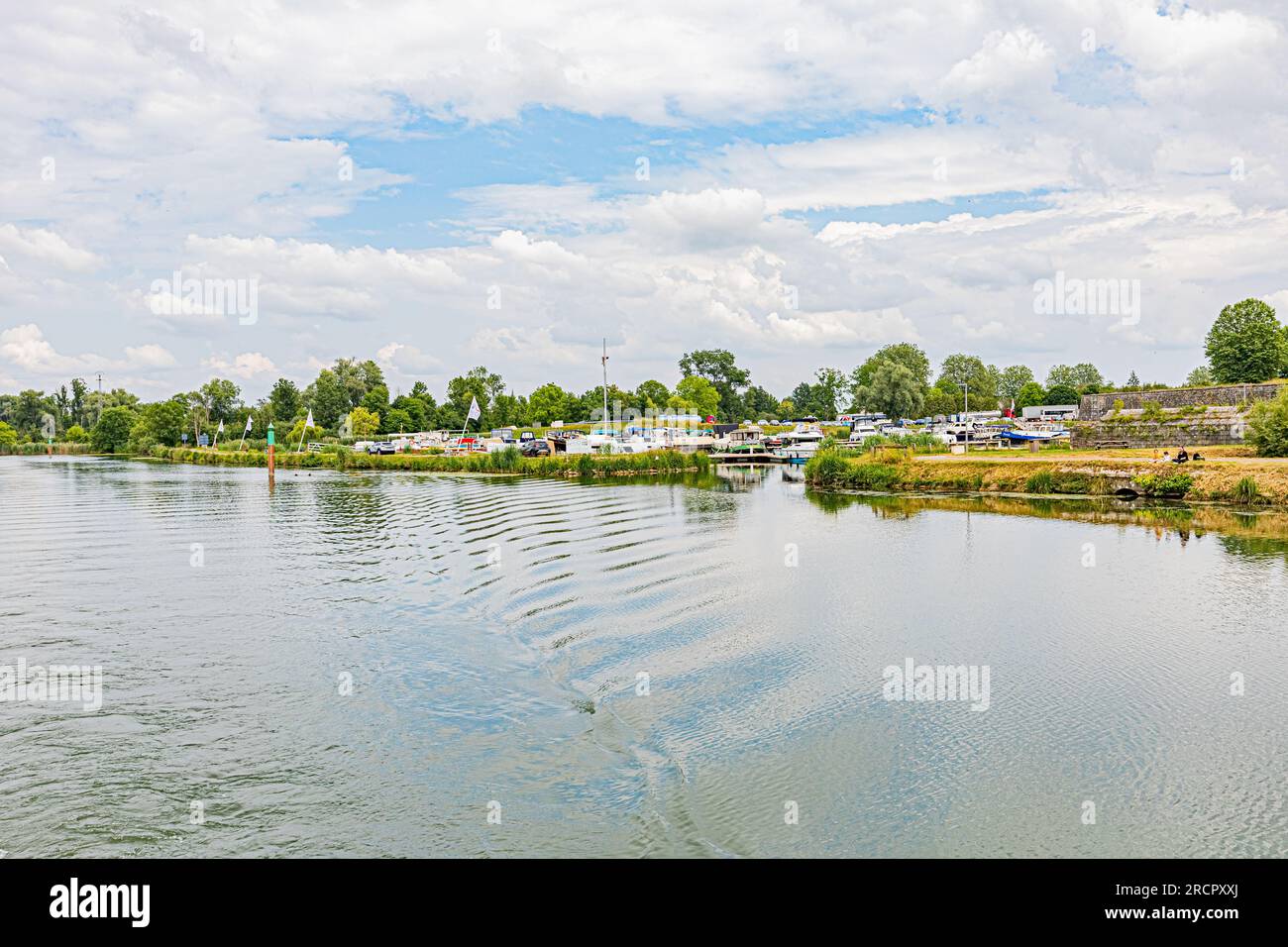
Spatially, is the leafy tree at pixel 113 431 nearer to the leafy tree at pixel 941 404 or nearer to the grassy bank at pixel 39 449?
the grassy bank at pixel 39 449

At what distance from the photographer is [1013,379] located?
528 feet

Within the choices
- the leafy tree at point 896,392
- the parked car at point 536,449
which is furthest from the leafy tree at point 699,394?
the parked car at point 536,449

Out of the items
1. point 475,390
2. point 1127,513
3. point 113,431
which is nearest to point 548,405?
point 475,390

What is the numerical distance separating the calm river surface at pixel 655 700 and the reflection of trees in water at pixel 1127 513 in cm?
42

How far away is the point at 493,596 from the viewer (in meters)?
20.5

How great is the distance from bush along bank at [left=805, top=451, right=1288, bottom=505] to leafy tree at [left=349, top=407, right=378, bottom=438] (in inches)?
2693

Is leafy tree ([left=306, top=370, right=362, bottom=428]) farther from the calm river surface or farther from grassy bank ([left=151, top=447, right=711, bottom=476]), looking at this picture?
the calm river surface

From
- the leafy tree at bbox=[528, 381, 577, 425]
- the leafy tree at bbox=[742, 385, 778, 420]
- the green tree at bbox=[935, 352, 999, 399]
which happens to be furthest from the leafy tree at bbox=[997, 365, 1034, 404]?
the leafy tree at bbox=[528, 381, 577, 425]

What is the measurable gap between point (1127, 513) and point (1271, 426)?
10.6 meters

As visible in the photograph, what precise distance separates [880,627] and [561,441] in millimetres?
60826

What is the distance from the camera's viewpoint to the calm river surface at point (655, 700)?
9172mm

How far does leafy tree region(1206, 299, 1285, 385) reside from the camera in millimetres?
63688
